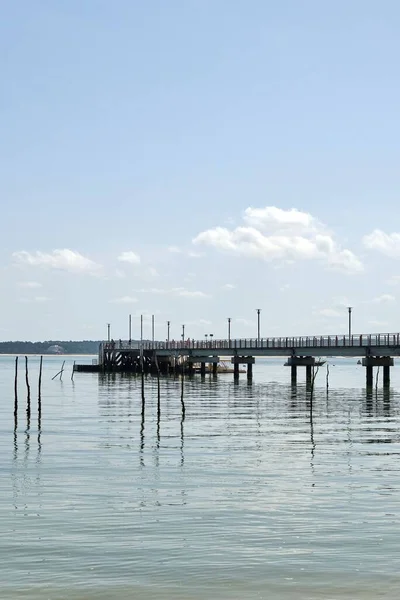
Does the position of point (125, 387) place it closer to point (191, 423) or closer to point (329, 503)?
point (191, 423)

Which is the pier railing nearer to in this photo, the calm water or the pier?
the pier

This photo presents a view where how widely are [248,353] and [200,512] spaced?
97597 millimetres

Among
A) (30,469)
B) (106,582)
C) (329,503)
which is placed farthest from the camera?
(30,469)

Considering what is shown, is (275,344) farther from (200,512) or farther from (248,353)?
(200,512)

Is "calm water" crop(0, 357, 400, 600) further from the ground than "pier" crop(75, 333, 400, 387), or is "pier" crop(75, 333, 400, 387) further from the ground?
"pier" crop(75, 333, 400, 387)

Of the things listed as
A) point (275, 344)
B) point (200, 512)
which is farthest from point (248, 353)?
point (200, 512)

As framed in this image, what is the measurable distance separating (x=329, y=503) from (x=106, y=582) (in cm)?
1166

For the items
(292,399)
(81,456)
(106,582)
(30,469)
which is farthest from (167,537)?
(292,399)

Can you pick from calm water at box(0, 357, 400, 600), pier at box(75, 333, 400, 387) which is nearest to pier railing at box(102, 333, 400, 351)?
pier at box(75, 333, 400, 387)

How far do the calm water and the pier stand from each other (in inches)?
853

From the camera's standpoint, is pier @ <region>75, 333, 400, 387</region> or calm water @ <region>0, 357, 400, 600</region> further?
pier @ <region>75, 333, 400, 387</region>

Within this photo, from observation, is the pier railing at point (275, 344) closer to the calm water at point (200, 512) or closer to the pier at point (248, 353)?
the pier at point (248, 353)

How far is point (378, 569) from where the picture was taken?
2366 cm

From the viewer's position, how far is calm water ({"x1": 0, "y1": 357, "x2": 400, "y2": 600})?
2262cm
